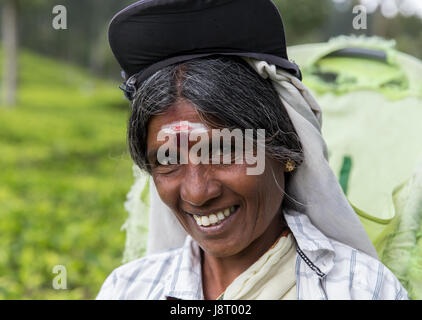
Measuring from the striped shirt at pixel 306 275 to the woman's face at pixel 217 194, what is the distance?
15 cm

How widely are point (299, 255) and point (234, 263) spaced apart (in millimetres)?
219

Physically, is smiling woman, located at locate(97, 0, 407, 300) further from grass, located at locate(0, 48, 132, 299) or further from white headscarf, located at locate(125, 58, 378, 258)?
grass, located at locate(0, 48, 132, 299)

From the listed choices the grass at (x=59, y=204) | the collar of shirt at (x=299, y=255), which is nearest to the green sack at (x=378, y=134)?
the collar of shirt at (x=299, y=255)

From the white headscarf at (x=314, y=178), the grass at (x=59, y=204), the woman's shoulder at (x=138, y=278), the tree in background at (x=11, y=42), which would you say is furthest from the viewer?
the tree in background at (x=11, y=42)

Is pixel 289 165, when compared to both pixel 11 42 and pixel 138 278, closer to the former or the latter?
pixel 138 278

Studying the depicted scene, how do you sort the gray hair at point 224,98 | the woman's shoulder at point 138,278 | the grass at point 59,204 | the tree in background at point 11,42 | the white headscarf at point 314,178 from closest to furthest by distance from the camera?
the gray hair at point 224,98, the white headscarf at point 314,178, the woman's shoulder at point 138,278, the grass at point 59,204, the tree in background at point 11,42

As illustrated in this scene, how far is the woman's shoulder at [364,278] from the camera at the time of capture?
1.48m

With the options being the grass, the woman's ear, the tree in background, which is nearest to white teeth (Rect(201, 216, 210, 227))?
the woman's ear

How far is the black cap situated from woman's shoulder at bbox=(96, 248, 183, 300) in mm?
717

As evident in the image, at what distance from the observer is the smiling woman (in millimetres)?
1455

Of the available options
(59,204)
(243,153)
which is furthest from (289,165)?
(59,204)

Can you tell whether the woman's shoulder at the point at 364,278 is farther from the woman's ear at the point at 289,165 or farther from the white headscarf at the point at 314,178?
the woman's ear at the point at 289,165

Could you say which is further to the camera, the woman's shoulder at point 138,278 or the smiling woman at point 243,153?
the woman's shoulder at point 138,278
